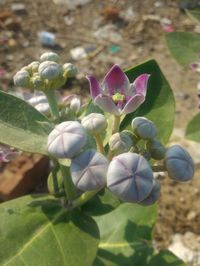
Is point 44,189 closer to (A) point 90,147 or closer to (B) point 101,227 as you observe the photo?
(B) point 101,227

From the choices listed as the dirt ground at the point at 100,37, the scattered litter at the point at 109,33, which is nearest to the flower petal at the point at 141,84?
the dirt ground at the point at 100,37

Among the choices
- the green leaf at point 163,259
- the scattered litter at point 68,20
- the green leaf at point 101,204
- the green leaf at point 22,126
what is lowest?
the scattered litter at point 68,20

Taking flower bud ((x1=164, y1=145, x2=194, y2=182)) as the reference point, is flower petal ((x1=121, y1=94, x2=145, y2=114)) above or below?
above

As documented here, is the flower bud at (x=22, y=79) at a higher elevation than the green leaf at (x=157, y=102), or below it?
higher

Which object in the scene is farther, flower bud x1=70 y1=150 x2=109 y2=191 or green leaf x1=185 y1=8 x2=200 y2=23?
green leaf x1=185 y1=8 x2=200 y2=23

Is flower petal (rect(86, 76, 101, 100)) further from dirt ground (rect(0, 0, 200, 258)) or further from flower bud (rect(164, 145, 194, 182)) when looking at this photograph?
dirt ground (rect(0, 0, 200, 258))

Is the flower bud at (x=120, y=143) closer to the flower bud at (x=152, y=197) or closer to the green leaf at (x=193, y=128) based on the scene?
the flower bud at (x=152, y=197)

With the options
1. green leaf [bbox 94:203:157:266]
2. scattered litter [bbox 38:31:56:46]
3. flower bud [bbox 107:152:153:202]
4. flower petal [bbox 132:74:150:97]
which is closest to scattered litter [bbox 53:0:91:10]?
scattered litter [bbox 38:31:56:46]

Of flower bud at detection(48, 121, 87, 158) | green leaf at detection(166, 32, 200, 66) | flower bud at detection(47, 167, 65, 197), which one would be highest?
flower bud at detection(48, 121, 87, 158)

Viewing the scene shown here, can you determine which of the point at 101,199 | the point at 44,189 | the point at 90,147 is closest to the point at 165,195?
the point at 44,189
